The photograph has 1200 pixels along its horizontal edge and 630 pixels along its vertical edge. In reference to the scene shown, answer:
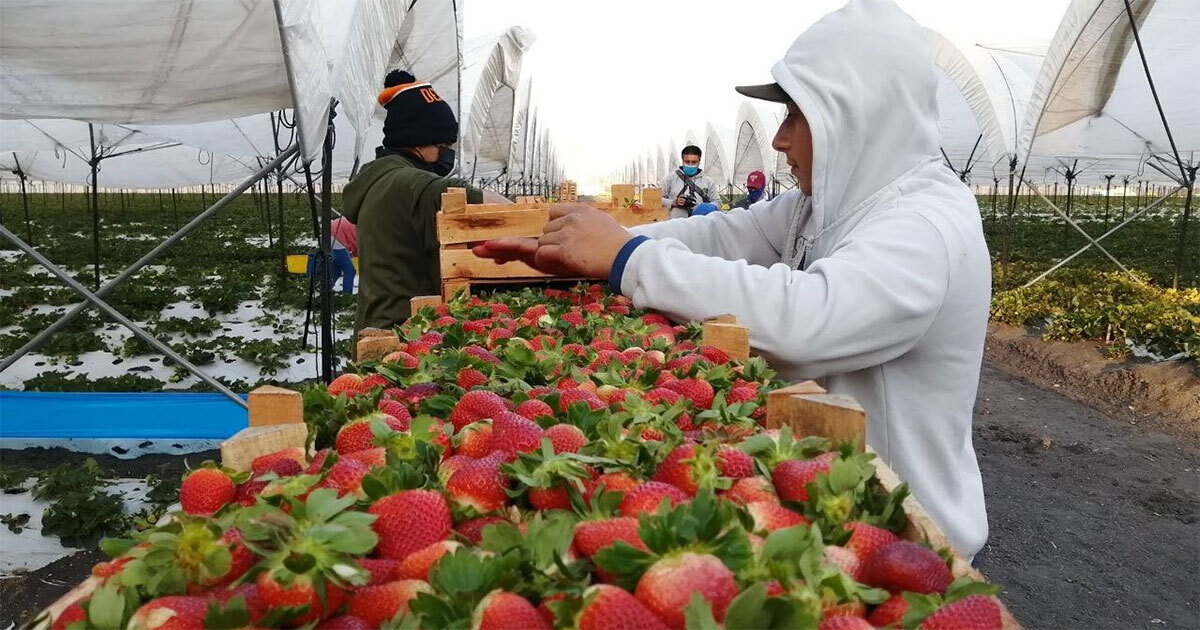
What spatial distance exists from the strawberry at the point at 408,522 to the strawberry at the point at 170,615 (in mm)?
210

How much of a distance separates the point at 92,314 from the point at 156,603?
10228 mm

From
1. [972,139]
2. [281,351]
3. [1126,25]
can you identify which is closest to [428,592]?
[281,351]

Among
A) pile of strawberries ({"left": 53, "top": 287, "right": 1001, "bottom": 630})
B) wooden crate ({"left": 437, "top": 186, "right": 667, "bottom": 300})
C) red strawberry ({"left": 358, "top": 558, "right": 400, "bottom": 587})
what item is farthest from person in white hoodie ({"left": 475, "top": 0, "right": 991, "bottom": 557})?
wooden crate ({"left": 437, "top": 186, "right": 667, "bottom": 300})

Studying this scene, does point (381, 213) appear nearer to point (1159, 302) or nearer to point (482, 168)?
point (1159, 302)

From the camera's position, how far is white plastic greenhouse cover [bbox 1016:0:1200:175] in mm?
9789

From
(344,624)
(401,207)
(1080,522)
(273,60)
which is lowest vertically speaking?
(1080,522)

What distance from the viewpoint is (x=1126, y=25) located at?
10008 mm

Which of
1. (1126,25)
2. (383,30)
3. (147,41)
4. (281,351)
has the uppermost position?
(1126,25)

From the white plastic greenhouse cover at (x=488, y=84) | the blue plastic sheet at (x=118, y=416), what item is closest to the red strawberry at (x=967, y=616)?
the blue plastic sheet at (x=118, y=416)

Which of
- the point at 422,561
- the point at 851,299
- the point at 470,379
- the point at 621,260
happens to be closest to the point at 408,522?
the point at 422,561

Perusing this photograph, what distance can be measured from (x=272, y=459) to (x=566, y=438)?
45cm

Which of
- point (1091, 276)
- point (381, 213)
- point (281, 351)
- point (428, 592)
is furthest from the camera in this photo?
point (1091, 276)

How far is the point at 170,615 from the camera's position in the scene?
0.86 meters

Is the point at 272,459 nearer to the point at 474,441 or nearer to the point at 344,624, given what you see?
the point at 474,441
